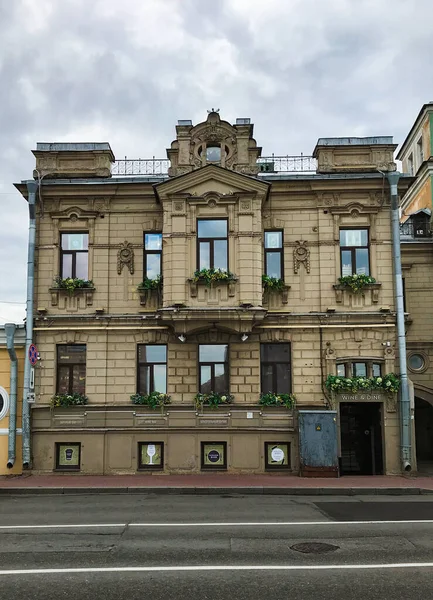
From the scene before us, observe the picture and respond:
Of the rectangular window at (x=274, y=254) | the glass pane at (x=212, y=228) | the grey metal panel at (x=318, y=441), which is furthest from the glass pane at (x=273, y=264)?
Result: the grey metal panel at (x=318, y=441)

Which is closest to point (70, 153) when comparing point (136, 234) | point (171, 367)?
point (136, 234)

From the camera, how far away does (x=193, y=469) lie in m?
20.0

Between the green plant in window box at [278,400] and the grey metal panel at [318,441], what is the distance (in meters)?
1.00

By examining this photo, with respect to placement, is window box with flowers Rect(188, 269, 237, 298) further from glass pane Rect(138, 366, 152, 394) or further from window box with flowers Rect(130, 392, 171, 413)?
window box with flowers Rect(130, 392, 171, 413)

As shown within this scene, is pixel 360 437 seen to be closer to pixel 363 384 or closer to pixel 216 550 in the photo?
pixel 363 384

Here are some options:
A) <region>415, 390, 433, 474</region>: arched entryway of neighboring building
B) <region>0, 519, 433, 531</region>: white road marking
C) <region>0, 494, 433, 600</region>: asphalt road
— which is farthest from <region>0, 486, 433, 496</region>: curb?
<region>415, 390, 433, 474</region>: arched entryway of neighboring building

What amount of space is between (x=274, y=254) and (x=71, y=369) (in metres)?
7.89

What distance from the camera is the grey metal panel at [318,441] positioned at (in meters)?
19.0

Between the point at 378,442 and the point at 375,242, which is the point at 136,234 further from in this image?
the point at 378,442

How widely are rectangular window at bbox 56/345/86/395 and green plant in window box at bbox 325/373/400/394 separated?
→ 8.13m

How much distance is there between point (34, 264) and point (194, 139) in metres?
6.92

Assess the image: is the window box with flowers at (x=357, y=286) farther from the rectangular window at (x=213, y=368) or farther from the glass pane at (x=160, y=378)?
the glass pane at (x=160, y=378)

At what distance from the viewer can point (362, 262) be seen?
2103 centimetres

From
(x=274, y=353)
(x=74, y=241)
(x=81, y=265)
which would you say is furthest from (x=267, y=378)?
(x=74, y=241)
